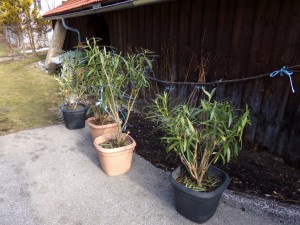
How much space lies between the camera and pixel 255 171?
Result: 273 cm

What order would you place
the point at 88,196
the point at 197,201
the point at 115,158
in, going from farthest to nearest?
1. the point at 115,158
2. the point at 88,196
3. the point at 197,201

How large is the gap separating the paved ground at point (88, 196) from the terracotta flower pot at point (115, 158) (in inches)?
3.3

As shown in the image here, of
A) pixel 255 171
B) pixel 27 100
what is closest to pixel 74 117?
pixel 27 100

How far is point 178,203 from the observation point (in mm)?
2143

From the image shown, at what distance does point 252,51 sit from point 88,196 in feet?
8.29

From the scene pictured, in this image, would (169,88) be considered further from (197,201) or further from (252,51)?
(197,201)

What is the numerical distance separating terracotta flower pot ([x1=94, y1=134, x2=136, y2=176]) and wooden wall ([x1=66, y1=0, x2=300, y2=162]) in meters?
1.61

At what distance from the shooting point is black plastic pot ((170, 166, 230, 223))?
1896 millimetres

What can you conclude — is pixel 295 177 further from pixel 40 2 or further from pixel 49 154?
pixel 40 2

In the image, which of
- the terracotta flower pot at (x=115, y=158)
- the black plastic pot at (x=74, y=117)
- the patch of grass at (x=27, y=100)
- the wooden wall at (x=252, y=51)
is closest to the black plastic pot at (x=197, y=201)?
the terracotta flower pot at (x=115, y=158)

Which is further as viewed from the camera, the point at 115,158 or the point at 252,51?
the point at 252,51

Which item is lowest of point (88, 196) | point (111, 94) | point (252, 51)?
point (88, 196)

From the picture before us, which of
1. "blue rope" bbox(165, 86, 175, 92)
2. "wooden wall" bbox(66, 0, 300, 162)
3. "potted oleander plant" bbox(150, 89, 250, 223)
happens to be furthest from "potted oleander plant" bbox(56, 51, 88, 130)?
"potted oleander plant" bbox(150, 89, 250, 223)

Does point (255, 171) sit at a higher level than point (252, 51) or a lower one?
lower
